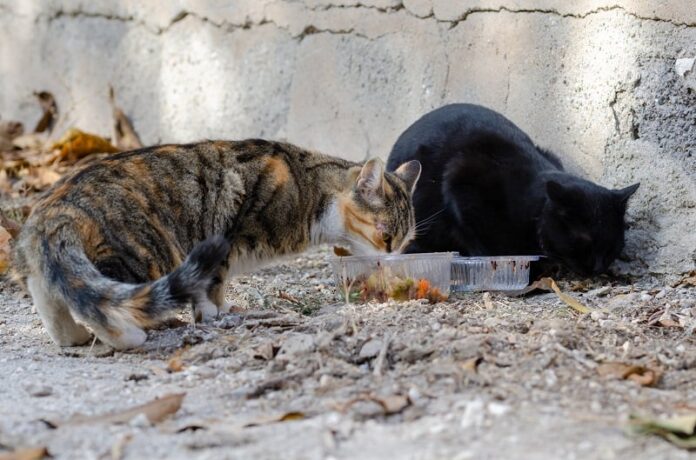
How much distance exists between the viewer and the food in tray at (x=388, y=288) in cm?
481

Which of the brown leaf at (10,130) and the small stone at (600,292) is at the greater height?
the brown leaf at (10,130)

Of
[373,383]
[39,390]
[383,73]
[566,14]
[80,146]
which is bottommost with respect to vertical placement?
[39,390]

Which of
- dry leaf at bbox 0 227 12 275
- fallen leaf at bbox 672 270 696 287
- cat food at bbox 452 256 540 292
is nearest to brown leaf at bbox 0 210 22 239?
dry leaf at bbox 0 227 12 275

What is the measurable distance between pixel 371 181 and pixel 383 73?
1.81 metres

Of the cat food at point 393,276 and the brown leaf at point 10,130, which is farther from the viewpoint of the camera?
the brown leaf at point 10,130

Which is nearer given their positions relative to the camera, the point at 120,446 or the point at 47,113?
the point at 120,446

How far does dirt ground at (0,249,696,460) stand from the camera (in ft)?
9.43

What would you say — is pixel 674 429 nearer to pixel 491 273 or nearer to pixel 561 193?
pixel 491 273

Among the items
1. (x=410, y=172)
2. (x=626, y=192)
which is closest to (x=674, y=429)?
(x=626, y=192)

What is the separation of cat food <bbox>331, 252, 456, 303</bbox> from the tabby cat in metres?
0.28

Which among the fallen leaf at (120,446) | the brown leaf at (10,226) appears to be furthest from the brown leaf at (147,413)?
the brown leaf at (10,226)

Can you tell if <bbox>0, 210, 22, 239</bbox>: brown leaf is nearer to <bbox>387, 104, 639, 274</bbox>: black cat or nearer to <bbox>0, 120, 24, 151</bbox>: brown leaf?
<bbox>387, 104, 639, 274</bbox>: black cat

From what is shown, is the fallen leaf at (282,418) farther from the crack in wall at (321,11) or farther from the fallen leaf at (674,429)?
the crack in wall at (321,11)

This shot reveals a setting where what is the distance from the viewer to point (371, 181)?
16.6 ft
